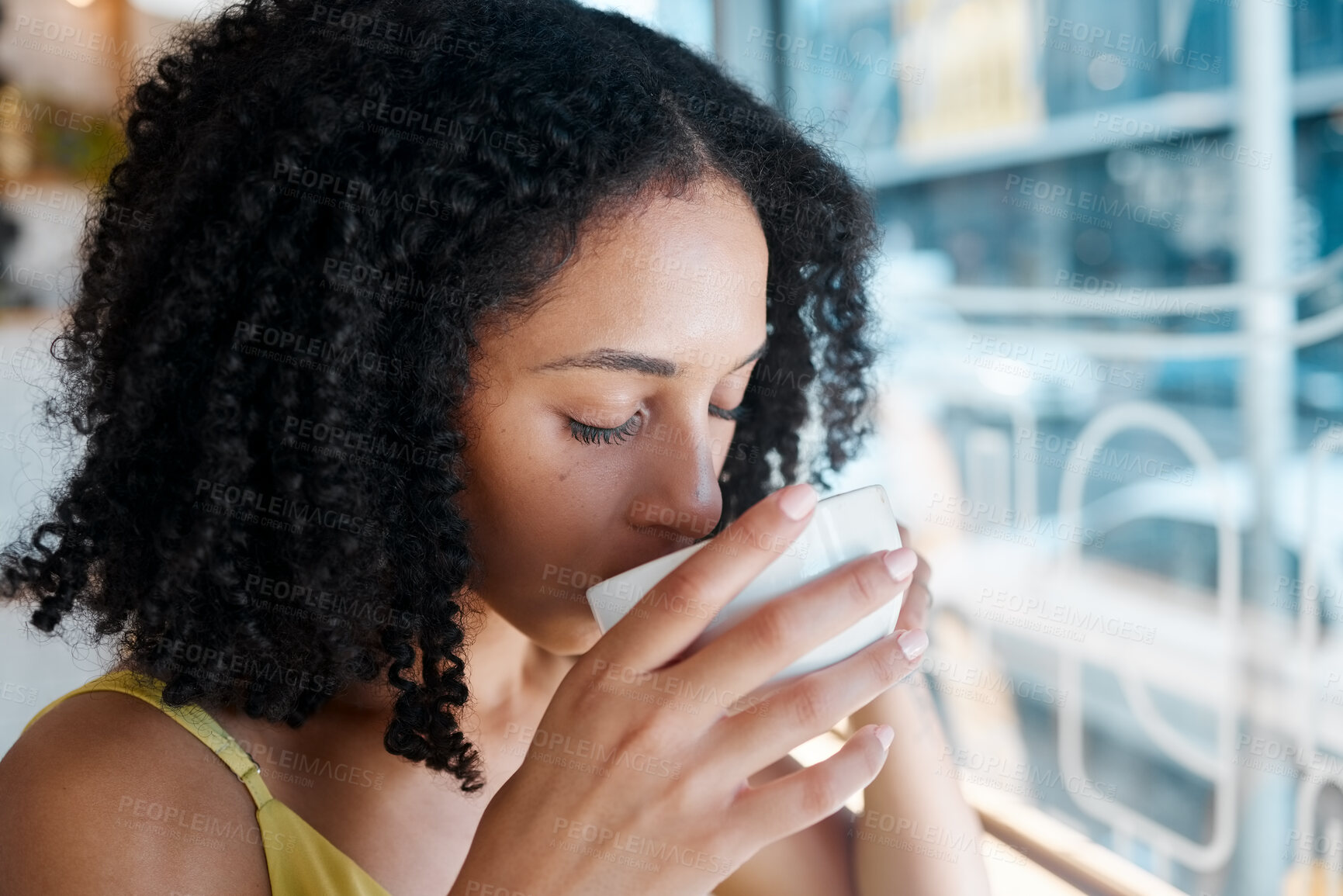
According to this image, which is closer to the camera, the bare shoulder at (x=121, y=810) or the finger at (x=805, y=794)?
the finger at (x=805, y=794)

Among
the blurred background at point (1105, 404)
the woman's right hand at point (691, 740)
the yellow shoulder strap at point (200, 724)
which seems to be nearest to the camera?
the woman's right hand at point (691, 740)

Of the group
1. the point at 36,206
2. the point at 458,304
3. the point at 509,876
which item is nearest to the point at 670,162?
the point at 458,304

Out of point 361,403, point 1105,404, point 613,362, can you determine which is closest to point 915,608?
point 613,362

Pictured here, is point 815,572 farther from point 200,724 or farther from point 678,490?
point 200,724

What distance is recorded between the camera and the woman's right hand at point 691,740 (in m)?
0.63

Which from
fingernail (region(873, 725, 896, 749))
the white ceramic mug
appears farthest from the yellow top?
fingernail (region(873, 725, 896, 749))

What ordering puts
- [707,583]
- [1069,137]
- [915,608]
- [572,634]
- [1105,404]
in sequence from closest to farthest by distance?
A: [707,583] → [572,634] → [915,608] → [1105,404] → [1069,137]

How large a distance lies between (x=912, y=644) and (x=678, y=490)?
236mm

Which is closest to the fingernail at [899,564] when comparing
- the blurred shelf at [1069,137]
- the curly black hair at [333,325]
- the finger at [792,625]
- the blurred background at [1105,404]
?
the finger at [792,625]

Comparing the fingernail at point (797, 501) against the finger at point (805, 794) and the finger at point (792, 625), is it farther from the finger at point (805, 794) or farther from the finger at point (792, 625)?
the finger at point (805, 794)

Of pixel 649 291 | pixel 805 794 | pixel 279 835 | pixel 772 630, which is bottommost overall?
pixel 279 835

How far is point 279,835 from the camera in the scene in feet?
2.81

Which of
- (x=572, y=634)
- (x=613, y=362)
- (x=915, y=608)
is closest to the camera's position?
(x=613, y=362)

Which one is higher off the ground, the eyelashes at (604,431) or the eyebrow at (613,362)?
the eyebrow at (613,362)
